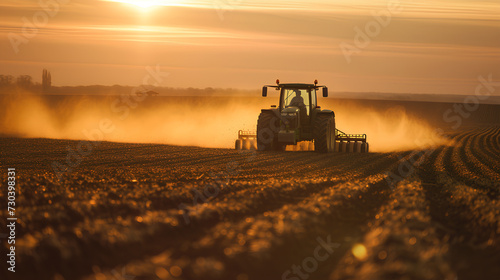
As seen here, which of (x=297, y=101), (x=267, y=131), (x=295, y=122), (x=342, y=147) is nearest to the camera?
(x=295, y=122)

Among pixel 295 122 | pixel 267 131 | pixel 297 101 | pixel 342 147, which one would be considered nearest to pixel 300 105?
pixel 297 101

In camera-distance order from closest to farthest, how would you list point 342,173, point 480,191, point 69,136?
point 480,191 < point 342,173 < point 69,136

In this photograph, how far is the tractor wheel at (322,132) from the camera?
2641 cm

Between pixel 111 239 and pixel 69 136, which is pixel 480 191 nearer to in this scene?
pixel 111 239

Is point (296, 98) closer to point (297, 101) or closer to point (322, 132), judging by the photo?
point (297, 101)

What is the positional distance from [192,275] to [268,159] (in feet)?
55.3

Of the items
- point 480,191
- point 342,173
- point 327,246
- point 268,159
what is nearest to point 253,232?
point 327,246

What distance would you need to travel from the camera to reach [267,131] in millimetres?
26875

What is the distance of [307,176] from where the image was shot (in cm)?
1756

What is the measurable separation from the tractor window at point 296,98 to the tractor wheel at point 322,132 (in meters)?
0.86

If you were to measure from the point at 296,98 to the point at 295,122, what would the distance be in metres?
1.59

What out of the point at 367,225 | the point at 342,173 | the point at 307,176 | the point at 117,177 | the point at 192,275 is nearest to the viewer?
the point at 192,275

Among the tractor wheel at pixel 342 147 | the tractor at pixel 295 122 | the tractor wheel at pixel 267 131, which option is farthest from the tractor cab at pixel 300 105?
the tractor wheel at pixel 342 147

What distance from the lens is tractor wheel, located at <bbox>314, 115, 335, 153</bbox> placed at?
26406 mm
